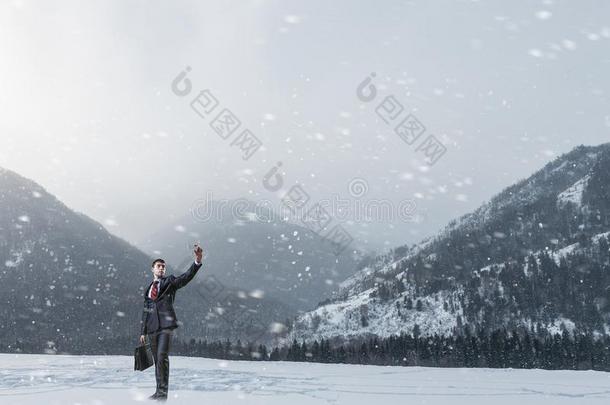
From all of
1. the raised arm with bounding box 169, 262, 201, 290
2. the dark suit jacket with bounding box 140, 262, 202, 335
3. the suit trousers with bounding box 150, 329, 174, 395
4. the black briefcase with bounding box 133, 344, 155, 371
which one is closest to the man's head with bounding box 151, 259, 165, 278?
the dark suit jacket with bounding box 140, 262, 202, 335

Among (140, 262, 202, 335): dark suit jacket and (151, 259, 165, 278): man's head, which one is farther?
(151, 259, 165, 278): man's head

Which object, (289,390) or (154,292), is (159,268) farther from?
(289,390)

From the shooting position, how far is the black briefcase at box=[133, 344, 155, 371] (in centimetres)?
1077

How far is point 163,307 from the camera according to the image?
10.5m

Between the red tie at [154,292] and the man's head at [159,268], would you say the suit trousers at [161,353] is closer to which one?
the red tie at [154,292]

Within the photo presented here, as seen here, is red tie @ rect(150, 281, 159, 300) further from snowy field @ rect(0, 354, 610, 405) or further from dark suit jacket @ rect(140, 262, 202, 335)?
snowy field @ rect(0, 354, 610, 405)

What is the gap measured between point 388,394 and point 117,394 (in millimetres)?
6339

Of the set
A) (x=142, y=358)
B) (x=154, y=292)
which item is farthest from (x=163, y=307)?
A: (x=142, y=358)

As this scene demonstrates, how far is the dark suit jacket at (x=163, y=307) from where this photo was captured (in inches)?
410

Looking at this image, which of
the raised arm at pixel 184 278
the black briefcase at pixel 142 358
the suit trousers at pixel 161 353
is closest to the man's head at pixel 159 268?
the raised arm at pixel 184 278

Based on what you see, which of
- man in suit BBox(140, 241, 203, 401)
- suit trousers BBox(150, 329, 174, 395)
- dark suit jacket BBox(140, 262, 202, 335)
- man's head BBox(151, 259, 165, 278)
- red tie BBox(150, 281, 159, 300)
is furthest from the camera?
man's head BBox(151, 259, 165, 278)

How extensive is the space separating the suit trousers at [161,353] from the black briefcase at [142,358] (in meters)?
0.51

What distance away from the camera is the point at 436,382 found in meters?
14.5

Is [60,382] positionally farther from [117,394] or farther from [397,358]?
[397,358]
